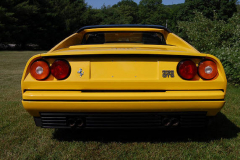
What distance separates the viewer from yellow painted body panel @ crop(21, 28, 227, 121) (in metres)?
2.15

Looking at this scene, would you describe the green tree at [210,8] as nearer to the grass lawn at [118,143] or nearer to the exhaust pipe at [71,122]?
the grass lawn at [118,143]

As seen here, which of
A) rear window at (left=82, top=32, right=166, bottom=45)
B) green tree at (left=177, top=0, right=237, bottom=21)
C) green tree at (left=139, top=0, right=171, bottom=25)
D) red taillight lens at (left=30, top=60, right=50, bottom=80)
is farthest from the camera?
green tree at (left=139, top=0, right=171, bottom=25)

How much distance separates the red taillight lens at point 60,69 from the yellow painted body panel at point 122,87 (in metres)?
0.04

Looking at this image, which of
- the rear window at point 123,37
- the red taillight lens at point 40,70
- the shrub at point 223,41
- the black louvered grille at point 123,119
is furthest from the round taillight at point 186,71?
the shrub at point 223,41

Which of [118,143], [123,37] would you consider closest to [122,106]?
[118,143]

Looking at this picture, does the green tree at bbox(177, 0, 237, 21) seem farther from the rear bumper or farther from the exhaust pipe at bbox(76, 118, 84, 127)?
the exhaust pipe at bbox(76, 118, 84, 127)

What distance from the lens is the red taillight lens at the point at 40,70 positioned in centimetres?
224

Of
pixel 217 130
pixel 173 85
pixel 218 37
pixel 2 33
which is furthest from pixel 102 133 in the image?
pixel 2 33

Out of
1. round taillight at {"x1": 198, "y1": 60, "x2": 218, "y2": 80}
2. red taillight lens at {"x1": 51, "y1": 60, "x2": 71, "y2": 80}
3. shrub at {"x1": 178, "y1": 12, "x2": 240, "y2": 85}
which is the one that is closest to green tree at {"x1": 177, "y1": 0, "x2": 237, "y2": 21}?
shrub at {"x1": 178, "y1": 12, "x2": 240, "y2": 85}

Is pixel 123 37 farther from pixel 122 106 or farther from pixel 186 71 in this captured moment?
pixel 122 106

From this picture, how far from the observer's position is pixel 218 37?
803 cm

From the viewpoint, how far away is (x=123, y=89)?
220cm

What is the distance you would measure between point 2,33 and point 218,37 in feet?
99.9

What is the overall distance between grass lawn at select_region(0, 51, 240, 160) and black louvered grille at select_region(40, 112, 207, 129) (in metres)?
0.30
